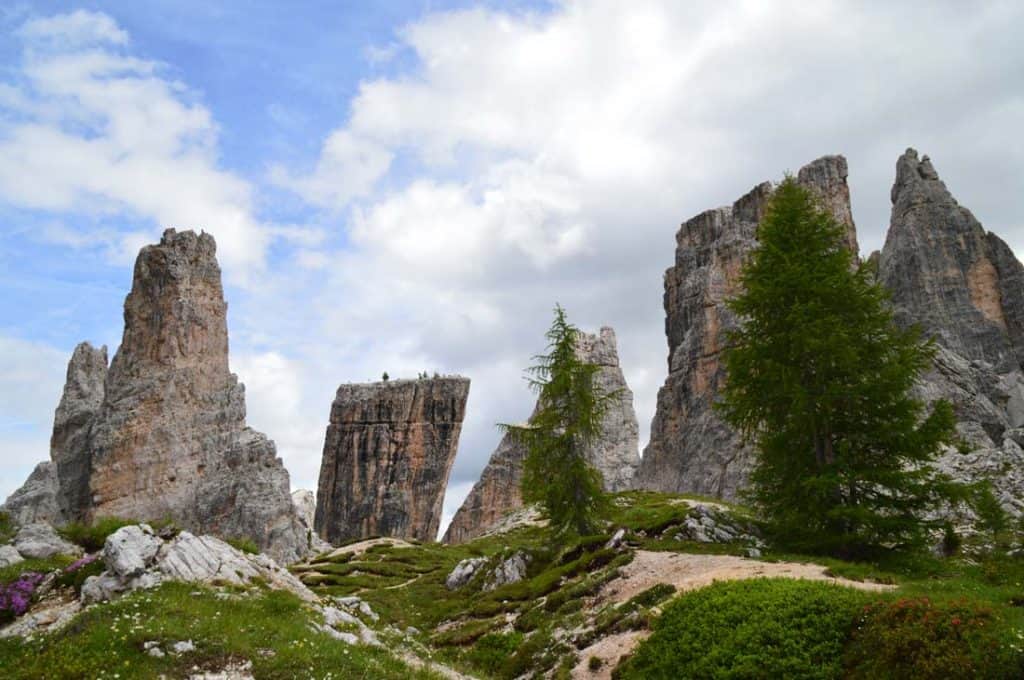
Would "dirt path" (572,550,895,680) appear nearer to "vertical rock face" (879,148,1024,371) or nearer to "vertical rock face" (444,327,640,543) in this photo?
"vertical rock face" (879,148,1024,371)

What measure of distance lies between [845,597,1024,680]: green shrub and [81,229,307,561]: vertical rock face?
235 ft

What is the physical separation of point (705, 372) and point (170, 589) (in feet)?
266

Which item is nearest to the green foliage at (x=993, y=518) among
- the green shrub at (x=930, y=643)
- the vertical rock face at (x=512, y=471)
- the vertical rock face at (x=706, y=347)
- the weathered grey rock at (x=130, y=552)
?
the green shrub at (x=930, y=643)

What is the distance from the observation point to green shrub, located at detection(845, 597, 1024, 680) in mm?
11734

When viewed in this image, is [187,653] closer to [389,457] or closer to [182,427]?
[182,427]

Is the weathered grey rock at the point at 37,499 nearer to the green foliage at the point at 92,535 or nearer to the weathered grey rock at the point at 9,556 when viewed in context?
the green foliage at the point at 92,535

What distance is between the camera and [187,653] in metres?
13.8

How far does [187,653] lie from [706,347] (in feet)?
280

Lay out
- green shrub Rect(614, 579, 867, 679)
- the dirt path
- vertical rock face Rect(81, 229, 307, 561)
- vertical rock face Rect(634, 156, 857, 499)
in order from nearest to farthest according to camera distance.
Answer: green shrub Rect(614, 579, 867, 679)
the dirt path
vertical rock face Rect(81, 229, 307, 561)
vertical rock face Rect(634, 156, 857, 499)

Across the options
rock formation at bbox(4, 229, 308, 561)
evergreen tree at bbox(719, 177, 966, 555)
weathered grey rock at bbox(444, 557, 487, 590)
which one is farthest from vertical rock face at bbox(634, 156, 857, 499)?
evergreen tree at bbox(719, 177, 966, 555)

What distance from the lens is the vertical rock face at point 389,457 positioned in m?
115

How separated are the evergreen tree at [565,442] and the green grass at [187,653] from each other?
19872 mm

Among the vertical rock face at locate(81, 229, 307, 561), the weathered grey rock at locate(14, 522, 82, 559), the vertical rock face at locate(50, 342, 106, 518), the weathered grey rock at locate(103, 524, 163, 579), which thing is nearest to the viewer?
the weathered grey rock at locate(103, 524, 163, 579)

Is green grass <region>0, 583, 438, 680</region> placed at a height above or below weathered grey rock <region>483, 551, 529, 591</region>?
above
